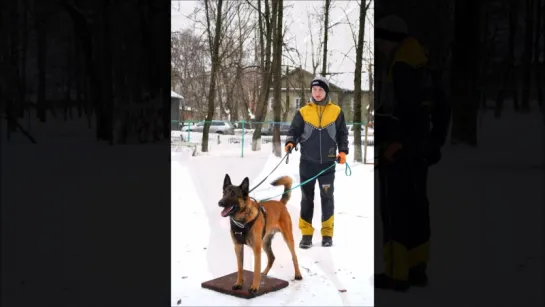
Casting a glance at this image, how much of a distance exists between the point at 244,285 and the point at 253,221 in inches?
18.1

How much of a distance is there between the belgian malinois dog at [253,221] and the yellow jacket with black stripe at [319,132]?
45 centimetres
